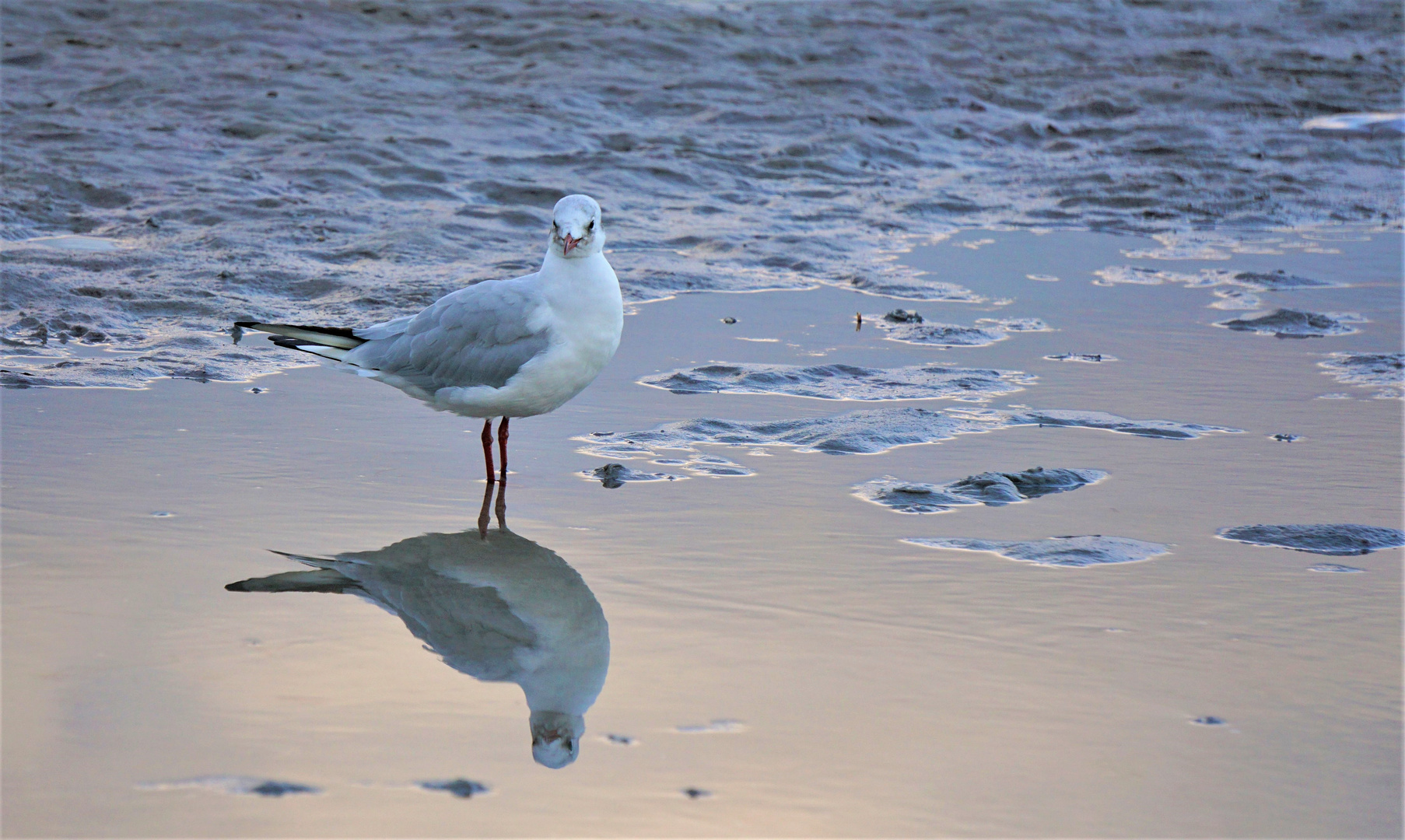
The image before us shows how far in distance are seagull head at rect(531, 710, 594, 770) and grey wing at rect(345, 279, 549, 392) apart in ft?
5.87

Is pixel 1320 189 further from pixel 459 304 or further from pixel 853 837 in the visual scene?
pixel 853 837

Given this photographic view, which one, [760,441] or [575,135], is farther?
[575,135]

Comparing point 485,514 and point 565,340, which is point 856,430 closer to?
point 565,340

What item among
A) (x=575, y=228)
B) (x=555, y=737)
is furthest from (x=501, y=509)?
(x=555, y=737)

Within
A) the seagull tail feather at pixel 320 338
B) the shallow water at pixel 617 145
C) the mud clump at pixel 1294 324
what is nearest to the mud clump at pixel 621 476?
the seagull tail feather at pixel 320 338

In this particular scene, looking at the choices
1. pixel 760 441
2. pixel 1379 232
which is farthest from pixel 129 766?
pixel 1379 232

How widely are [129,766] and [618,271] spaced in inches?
191

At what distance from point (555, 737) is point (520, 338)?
1.94 meters

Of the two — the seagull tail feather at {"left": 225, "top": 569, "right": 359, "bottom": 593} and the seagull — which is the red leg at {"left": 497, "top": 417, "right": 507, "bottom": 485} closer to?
the seagull

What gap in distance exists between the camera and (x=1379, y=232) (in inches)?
340

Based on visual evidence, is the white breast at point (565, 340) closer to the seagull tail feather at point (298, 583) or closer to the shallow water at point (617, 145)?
the seagull tail feather at point (298, 583)

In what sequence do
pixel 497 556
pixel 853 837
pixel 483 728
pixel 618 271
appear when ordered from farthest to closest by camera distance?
pixel 618 271 < pixel 497 556 < pixel 483 728 < pixel 853 837

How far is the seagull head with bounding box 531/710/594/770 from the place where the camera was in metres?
2.50

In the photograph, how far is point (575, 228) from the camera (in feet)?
13.9
